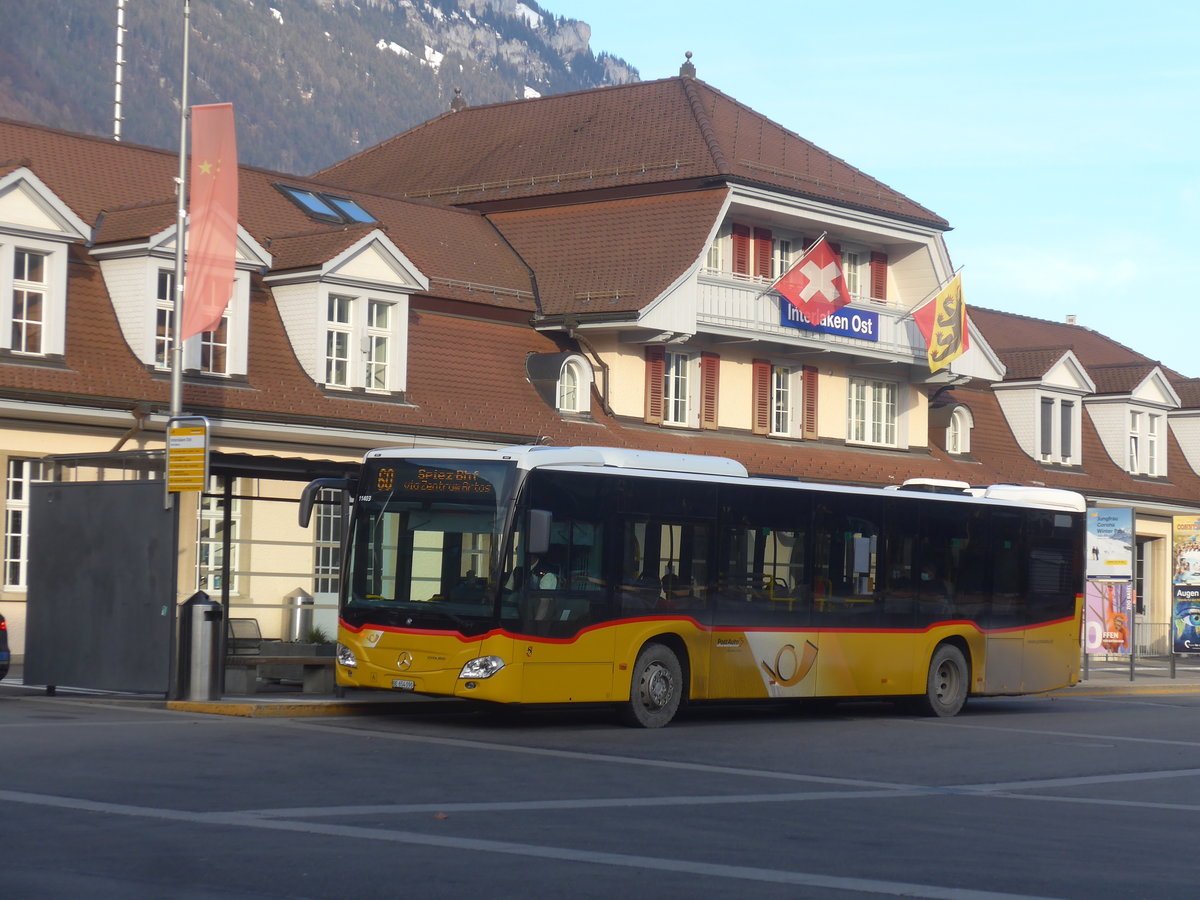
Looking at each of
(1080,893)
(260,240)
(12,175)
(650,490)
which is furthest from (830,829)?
(260,240)

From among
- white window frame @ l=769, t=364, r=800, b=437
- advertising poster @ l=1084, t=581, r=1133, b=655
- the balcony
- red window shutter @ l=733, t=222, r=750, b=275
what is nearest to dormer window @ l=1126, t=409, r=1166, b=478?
the balcony

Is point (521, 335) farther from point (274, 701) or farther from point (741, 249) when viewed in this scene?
point (274, 701)

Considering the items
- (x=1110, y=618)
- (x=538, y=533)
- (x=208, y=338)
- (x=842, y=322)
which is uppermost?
(x=842, y=322)

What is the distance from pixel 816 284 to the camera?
37.7 meters

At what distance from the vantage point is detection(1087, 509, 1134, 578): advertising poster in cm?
3525

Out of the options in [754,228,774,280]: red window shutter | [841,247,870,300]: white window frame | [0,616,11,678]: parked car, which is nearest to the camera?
[0,616,11,678]: parked car

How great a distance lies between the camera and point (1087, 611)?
35.7 m

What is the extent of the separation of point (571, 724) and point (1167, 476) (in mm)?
34424

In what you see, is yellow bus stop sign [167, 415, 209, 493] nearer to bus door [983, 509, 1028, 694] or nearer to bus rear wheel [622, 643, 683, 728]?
bus rear wheel [622, 643, 683, 728]

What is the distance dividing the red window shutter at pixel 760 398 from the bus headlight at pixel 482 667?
20.6 meters

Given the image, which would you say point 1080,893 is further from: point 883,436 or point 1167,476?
point 1167,476

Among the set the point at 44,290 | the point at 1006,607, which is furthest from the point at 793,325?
the point at 44,290

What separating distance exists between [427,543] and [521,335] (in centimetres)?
1591

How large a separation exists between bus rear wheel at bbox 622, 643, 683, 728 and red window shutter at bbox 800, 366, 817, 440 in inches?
778
